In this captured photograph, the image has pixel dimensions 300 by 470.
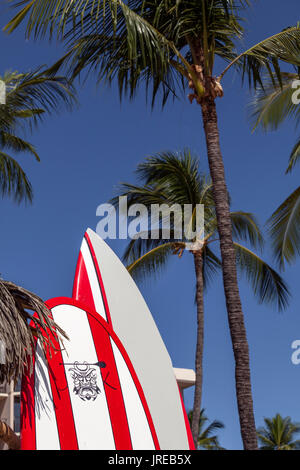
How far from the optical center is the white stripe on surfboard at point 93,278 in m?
9.27

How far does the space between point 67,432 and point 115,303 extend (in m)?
2.10

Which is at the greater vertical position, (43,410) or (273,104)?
(273,104)

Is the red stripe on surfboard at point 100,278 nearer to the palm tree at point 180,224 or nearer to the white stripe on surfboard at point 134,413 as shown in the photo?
the white stripe on surfboard at point 134,413

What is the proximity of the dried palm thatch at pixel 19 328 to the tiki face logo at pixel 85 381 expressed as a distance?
0.39 metres

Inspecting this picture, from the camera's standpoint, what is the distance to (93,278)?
31.4 feet

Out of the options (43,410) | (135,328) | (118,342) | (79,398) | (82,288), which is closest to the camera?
(43,410)

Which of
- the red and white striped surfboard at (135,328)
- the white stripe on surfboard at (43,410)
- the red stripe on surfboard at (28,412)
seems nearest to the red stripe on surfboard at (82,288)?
the red and white striped surfboard at (135,328)

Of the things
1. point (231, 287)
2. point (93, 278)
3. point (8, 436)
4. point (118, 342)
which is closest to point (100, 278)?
point (93, 278)

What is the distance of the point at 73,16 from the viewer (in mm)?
9070

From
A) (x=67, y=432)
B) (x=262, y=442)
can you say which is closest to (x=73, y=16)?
(x=67, y=432)

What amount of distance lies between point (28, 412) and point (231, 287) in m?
3.13

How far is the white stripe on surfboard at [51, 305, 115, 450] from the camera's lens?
7.70m

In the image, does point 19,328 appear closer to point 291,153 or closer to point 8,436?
point 8,436
